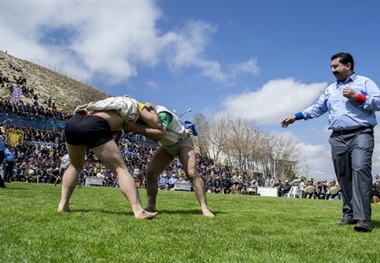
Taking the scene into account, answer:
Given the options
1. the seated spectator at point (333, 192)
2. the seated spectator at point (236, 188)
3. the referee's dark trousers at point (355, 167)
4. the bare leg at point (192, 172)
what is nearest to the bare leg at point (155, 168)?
the bare leg at point (192, 172)

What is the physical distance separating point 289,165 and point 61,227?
88.9 m

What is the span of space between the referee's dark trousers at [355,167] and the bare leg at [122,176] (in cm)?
246

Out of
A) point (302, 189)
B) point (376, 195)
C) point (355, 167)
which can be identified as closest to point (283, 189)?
point (302, 189)

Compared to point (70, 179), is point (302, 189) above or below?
above

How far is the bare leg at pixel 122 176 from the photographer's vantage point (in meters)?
4.93

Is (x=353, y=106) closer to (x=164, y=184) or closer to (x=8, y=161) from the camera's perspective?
(x=8, y=161)

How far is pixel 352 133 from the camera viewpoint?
548 cm

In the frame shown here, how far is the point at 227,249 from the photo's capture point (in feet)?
10.5

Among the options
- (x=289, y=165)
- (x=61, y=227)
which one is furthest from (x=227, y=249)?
(x=289, y=165)

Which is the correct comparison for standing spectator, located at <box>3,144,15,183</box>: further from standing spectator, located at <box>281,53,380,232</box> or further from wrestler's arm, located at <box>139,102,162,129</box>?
standing spectator, located at <box>281,53,380,232</box>

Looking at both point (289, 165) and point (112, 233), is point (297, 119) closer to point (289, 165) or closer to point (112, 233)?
point (112, 233)

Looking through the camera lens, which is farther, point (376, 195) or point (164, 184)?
point (164, 184)

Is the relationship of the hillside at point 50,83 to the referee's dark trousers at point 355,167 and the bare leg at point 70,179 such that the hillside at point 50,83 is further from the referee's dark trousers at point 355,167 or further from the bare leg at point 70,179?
the referee's dark trousers at point 355,167

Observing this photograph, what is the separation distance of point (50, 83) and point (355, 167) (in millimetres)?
110751
